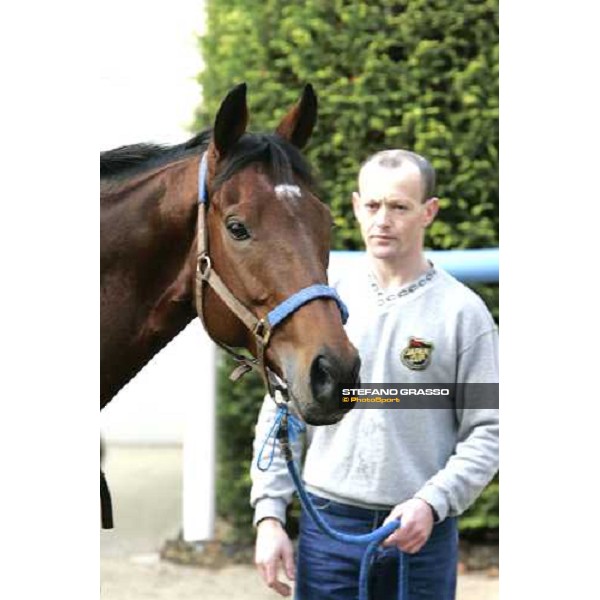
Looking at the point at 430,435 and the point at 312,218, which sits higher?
the point at 312,218

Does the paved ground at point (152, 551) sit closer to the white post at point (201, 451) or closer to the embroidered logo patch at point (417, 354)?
the white post at point (201, 451)

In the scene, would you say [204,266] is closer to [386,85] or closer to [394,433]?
[394,433]

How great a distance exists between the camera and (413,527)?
2.16 m

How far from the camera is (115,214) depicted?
2289 mm

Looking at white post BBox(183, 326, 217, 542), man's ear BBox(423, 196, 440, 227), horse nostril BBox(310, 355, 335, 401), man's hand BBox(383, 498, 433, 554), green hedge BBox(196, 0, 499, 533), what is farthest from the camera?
white post BBox(183, 326, 217, 542)

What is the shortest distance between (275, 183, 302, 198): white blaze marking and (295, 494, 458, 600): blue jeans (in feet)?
2.40

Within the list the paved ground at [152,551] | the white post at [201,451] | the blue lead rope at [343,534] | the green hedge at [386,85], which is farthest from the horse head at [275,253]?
the white post at [201,451]

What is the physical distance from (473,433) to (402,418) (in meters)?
0.16

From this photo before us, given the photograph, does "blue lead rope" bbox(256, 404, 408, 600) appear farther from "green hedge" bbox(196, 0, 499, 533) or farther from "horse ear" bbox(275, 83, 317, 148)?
"green hedge" bbox(196, 0, 499, 533)

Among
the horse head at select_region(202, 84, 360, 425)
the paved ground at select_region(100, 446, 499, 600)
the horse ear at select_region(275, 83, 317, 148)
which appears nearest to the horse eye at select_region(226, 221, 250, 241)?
the horse head at select_region(202, 84, 360, 425)

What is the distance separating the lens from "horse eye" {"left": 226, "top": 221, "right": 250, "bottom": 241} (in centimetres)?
205
